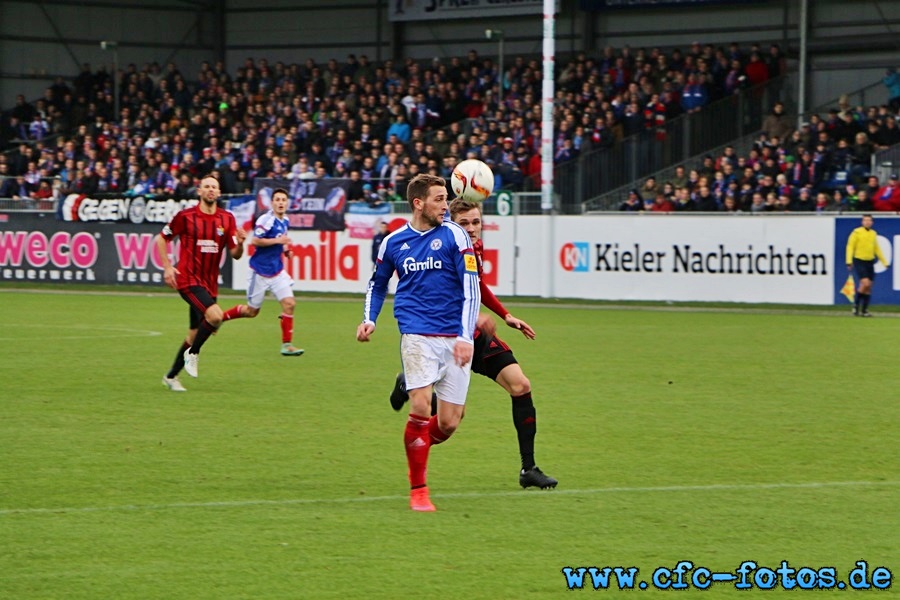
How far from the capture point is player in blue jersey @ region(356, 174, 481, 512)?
8.72m

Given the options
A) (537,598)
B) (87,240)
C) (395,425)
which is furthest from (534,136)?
(537,598)

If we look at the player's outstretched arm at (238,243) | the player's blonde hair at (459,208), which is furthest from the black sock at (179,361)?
the player's blonde hair at (459,208)

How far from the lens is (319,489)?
943cm

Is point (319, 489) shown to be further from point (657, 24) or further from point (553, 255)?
point (657, 24)

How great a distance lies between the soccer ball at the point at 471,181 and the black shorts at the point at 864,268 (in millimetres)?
17762

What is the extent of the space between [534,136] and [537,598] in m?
33.0

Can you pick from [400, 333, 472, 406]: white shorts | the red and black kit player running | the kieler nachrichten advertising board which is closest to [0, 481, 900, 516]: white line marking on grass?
[400, 333, 472, 406]: white shorts

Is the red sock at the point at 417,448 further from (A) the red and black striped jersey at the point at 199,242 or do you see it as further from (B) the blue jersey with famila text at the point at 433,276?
(A) the red and black striped jersey at the point at 199,242

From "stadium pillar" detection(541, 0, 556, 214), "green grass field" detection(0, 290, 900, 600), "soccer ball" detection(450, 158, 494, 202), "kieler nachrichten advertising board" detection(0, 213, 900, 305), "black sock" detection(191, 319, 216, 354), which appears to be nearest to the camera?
"green grass field" detection(0, 290, 900, 600)

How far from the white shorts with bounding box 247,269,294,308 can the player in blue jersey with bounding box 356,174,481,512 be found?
10942 mm

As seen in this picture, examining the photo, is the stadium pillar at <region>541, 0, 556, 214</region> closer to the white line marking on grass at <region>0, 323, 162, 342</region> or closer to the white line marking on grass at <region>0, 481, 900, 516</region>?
the white line marking on grass at <region>0, 323, 162, 342</region>

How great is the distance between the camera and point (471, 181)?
11.4m

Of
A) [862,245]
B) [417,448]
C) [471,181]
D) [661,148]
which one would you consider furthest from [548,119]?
[417,448]

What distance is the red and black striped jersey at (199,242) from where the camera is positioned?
1541 cm
